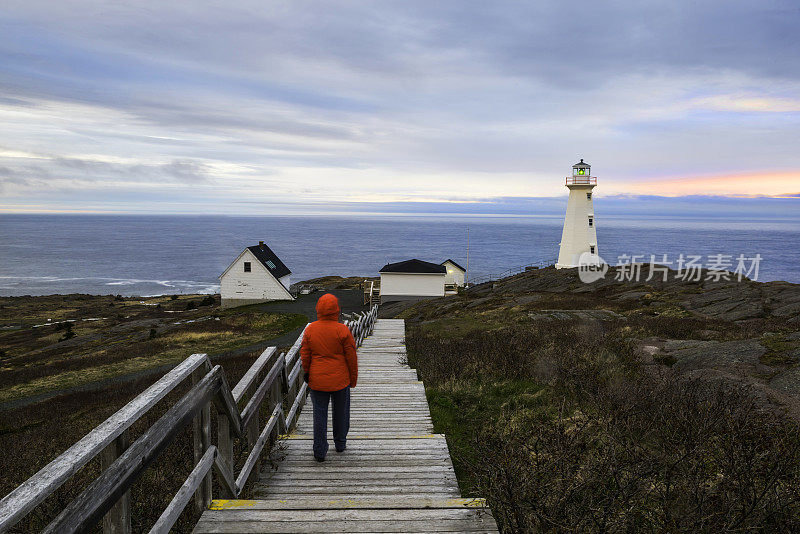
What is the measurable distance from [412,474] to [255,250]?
44329 mm

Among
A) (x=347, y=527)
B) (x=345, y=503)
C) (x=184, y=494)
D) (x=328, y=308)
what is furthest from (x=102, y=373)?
(x=347, y=527)

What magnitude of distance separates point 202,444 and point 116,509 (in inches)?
47.9

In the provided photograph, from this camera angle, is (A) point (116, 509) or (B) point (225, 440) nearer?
(A) point (116, 509)

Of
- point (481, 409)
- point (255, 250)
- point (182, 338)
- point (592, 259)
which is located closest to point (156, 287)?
point (255, 250)

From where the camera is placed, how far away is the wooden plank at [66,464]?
1.68m

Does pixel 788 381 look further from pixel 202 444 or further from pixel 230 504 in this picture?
pixel 202 444

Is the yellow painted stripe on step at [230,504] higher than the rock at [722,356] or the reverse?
higher

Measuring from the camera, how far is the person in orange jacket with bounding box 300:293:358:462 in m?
5.57

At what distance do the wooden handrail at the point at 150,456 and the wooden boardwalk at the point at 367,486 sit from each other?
1.19 feet

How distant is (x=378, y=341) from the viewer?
1653 centimetres

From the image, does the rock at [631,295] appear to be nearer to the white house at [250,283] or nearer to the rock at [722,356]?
the rock at [722,356]

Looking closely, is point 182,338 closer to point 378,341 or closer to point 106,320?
point 378,341

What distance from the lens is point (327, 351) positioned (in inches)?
220

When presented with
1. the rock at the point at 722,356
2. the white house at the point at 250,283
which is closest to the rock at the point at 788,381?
the rock at the point at 722,356
